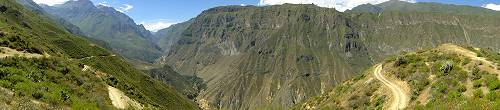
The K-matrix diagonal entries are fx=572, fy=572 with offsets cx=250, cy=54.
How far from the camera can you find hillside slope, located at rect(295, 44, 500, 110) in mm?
45156

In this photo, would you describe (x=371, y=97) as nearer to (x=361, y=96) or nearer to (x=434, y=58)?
(x=361, y=96)

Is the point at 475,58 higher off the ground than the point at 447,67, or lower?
higher

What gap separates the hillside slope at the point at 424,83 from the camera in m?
45.2

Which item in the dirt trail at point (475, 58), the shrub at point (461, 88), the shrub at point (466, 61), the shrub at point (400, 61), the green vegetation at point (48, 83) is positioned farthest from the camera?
the shrub at point (400, 61)

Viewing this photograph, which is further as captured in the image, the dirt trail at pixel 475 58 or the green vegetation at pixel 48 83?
the dirt trail at pixel 475 58

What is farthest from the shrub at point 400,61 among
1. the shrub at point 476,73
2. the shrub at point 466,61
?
the shrub at point 476,73

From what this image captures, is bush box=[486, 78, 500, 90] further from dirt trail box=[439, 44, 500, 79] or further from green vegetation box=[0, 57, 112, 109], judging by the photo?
green vegetation box=[0, 57, 112, 109]

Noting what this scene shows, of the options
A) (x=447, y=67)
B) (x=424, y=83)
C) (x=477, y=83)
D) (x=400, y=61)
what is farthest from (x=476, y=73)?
(x=400, y=61)

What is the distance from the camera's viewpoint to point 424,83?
5331 centimetres

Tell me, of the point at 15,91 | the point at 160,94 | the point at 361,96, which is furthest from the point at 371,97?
the point at 160,94

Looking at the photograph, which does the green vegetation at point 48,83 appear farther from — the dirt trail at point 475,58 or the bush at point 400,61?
the bush at point 400,61

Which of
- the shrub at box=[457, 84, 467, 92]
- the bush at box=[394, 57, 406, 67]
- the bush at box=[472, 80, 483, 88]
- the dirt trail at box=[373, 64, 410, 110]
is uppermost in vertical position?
the bush at box=[472, 80, 483, 88]

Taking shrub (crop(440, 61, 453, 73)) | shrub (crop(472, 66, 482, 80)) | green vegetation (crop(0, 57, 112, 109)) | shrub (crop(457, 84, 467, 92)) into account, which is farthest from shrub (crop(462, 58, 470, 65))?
green vegetation (crop(0, 57, 112, 109))

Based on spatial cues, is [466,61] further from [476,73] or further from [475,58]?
[476,73]
